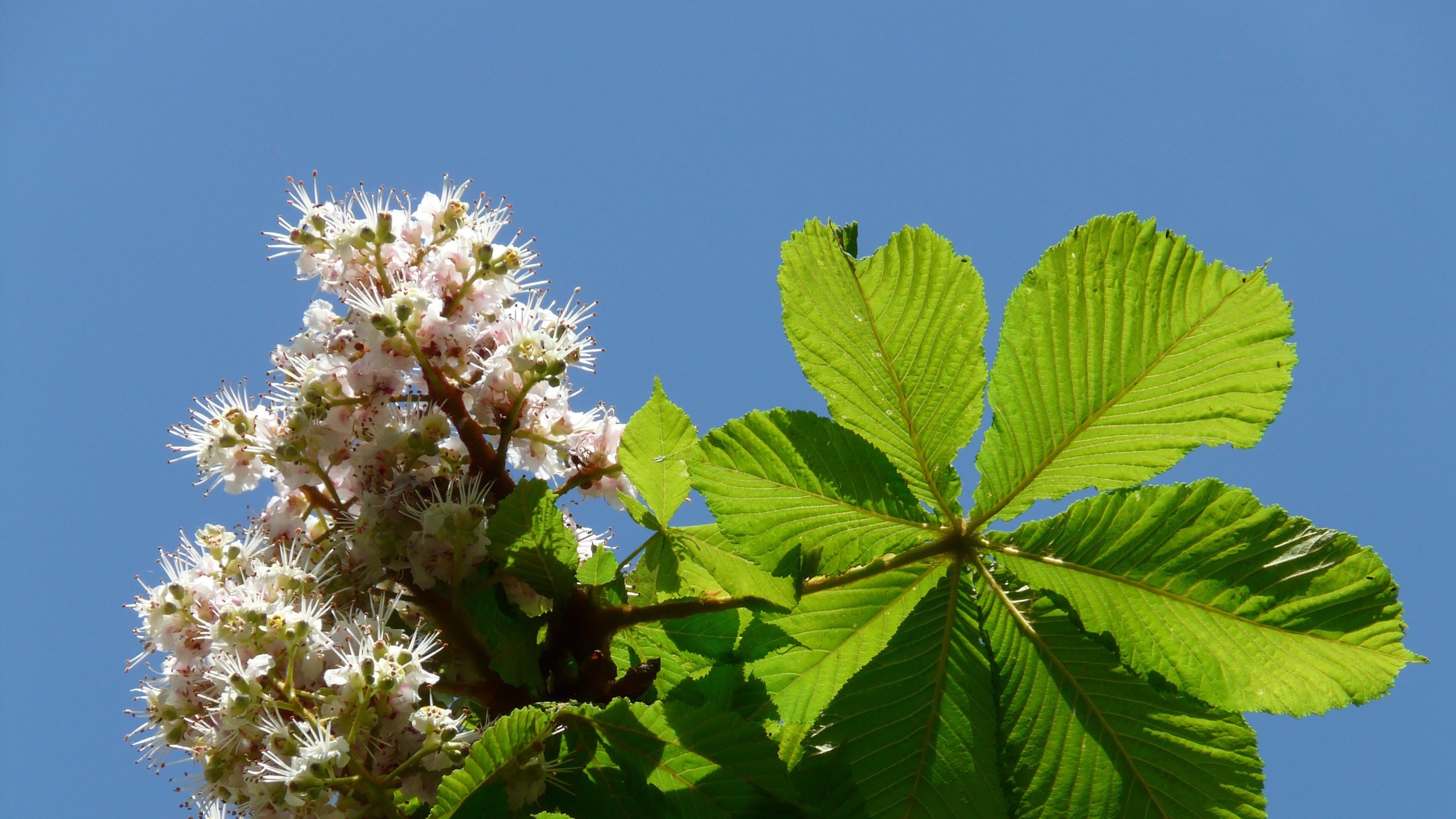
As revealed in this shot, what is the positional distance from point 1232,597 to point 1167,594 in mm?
95

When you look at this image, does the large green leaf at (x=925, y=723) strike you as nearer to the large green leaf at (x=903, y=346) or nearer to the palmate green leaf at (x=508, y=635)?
the large green leaf at (x=903, y=346)

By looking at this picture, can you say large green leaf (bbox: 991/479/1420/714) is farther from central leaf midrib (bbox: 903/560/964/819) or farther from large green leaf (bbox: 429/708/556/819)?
large green leaf (bbox: 429/708/556/819)

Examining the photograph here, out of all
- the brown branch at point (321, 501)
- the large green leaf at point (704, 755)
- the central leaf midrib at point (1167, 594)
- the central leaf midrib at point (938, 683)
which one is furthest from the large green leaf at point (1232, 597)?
the brown branch at point (321, 501)

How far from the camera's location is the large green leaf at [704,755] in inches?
71.3

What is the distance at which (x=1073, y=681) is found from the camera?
68.8 inches

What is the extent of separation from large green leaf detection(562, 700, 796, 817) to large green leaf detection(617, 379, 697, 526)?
13.4 inches

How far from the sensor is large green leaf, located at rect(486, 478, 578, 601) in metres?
2.01

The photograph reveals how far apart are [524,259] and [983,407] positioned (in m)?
1.13

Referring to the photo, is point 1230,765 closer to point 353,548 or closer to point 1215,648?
point 1215,648

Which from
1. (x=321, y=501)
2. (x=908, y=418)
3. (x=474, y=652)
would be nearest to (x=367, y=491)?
(x=321, y=501)

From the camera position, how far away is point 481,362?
2.24 m

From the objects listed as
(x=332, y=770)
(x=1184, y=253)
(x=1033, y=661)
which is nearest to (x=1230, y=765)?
(x=1033, y=661)

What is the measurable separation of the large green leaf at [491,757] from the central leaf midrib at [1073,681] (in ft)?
2.53

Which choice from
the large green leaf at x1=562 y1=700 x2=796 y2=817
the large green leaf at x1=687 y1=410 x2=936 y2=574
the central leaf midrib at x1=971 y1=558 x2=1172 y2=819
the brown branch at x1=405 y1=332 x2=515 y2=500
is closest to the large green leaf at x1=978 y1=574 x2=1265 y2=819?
the central leaf midrib at x1=971 y1=558 x2=1172 y2=819
